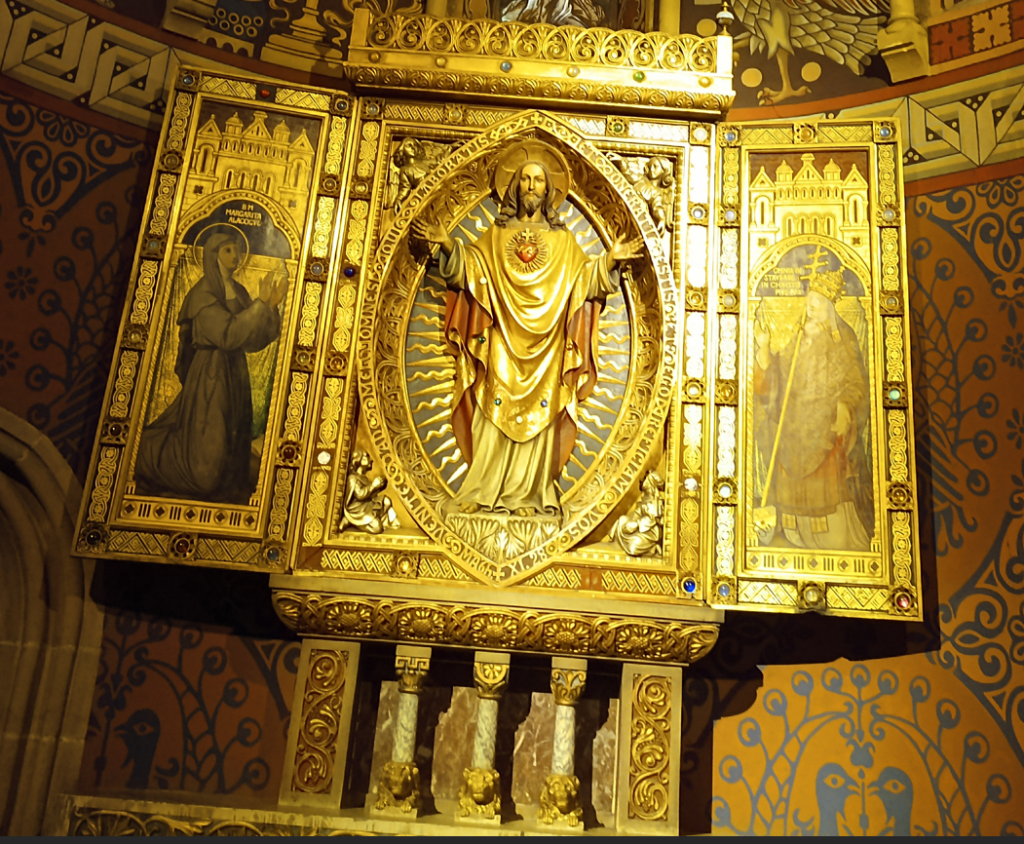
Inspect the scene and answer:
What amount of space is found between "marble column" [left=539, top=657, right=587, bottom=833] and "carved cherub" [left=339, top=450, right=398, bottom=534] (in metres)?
1.10

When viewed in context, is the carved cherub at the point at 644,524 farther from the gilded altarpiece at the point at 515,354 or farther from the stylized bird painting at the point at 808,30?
the stylized bird painting at the point at 808,30

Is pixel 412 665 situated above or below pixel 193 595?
below

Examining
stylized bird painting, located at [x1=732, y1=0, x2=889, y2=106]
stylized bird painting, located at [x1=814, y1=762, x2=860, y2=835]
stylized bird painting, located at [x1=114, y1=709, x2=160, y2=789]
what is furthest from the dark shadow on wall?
stylized bird painting, located at [x1=732, y1=0, x2=889, y2=106]

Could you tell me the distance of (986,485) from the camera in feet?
16.6

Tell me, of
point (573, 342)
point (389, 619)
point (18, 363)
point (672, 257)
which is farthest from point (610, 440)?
point (18, 363)

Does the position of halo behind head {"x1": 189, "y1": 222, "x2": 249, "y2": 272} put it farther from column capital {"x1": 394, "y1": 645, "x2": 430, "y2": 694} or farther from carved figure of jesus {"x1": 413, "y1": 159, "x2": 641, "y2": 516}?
column capital {"x1": 394, "y1": 645, "x2": 430, "y2": 694}

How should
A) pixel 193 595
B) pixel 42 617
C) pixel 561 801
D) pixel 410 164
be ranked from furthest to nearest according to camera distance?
pixel 410 164
pixel 193 595
pixel 42 617
pixel 561 801

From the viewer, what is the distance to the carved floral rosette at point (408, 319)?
16.0 ft

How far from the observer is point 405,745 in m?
4.58

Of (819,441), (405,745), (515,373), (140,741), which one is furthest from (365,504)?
(819,441)

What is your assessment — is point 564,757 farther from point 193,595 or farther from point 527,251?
point 527,251

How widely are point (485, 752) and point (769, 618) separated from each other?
1747 millimetres

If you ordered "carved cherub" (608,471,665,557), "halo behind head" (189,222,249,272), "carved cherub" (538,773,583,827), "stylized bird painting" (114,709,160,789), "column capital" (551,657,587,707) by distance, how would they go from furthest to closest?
"halo behind head" (189,222,249,272) → "stylized bird painting" (114,709,160,789) → "carved cherub" (608,471,665,557) → "column capital" (551,657,587,707) → "carved cherub" (538,773,583,827)

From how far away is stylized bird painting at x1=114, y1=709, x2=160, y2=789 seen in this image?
504 cm
